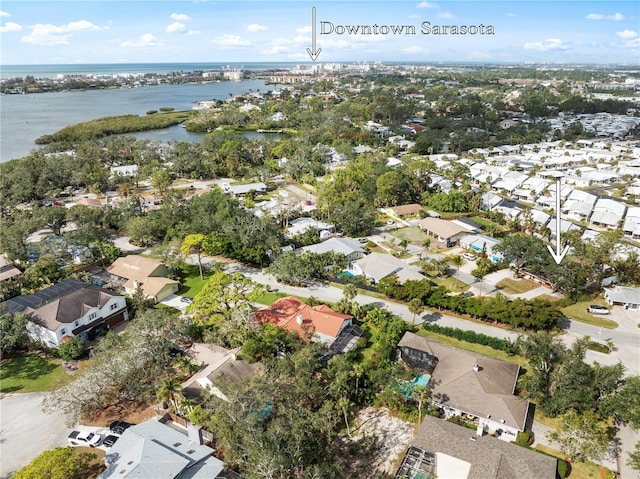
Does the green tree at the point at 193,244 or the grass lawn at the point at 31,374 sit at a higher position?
the green tree at the point at 193,244

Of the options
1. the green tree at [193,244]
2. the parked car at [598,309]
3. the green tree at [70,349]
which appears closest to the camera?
the green tree at [70,349]

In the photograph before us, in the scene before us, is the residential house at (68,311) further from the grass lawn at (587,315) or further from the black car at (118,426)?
the grass lawn at (587,315)

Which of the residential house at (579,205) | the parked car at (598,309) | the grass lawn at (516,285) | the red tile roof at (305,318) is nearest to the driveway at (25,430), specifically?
the red tile roof at (305,318)

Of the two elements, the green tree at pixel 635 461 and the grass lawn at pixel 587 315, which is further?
the grass lawn at pixel 587 315

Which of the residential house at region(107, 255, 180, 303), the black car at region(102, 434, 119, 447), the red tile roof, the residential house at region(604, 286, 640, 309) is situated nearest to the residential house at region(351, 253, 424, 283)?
the red tile roof

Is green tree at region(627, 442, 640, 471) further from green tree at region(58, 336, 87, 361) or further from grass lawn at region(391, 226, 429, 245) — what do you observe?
green tree at region(58, 336, 87, 361)

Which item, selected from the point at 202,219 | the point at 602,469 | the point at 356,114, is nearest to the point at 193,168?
the point at 202,219
